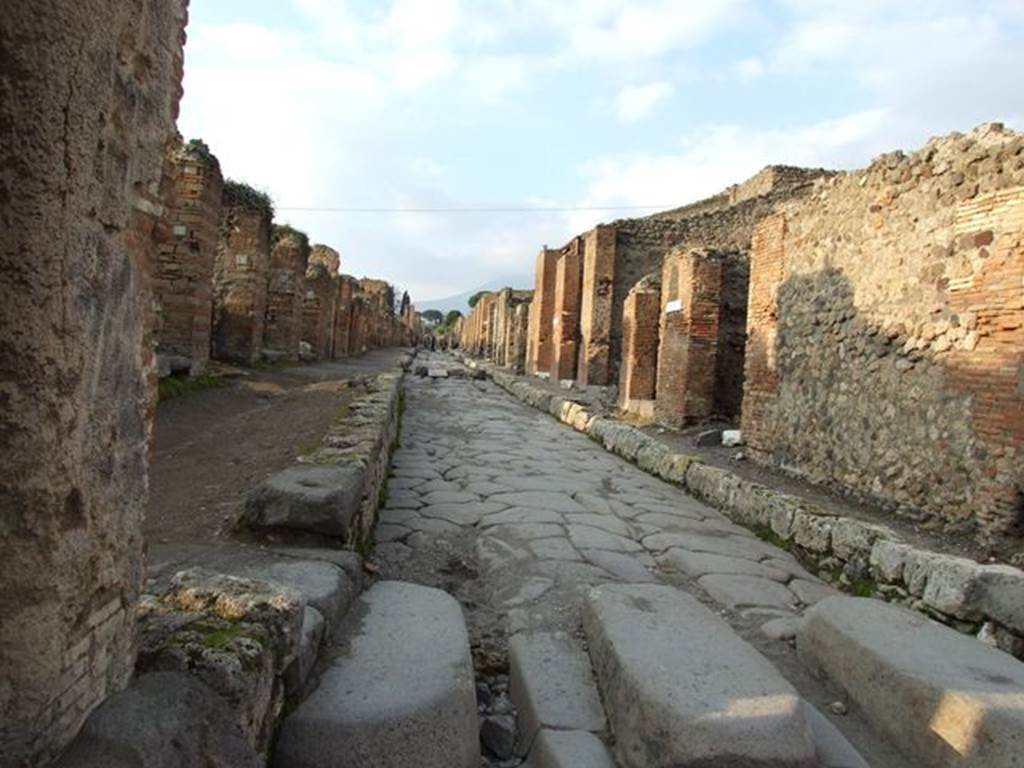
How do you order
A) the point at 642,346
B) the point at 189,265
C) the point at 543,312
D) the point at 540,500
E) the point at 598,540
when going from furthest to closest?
1. the point at 543,312
2. the point at 642,346
3. the point at 189,265
4. the point at 540,500
5. the point at 598,540

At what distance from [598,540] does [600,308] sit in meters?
12.0

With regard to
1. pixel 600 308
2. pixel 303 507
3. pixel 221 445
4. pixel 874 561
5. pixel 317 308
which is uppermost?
pixel 600 308

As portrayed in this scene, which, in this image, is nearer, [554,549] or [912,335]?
[554,549]

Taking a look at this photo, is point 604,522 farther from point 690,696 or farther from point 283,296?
point 283,296

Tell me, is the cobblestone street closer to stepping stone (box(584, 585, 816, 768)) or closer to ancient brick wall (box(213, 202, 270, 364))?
stepping stone (box(584, 585, 816, 768))

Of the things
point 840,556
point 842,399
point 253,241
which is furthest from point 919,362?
point 253,241

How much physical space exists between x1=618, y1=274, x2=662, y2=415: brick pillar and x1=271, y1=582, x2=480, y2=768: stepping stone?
8.95m

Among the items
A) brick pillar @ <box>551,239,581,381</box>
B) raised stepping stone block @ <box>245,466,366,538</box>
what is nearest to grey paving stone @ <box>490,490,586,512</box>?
raised stepping stone block @ <box>245,466,366,538</box>

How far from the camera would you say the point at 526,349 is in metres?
22.9

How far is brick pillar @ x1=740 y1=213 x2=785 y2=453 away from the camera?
7047 millimetres

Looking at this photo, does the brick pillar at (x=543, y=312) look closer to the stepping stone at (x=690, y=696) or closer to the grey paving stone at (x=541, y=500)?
the grey paving stone at (x=541, y=500)

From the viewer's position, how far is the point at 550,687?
233cm

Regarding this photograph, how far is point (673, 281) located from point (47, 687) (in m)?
9.25

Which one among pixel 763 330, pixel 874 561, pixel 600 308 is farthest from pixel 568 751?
pixel 600 308
